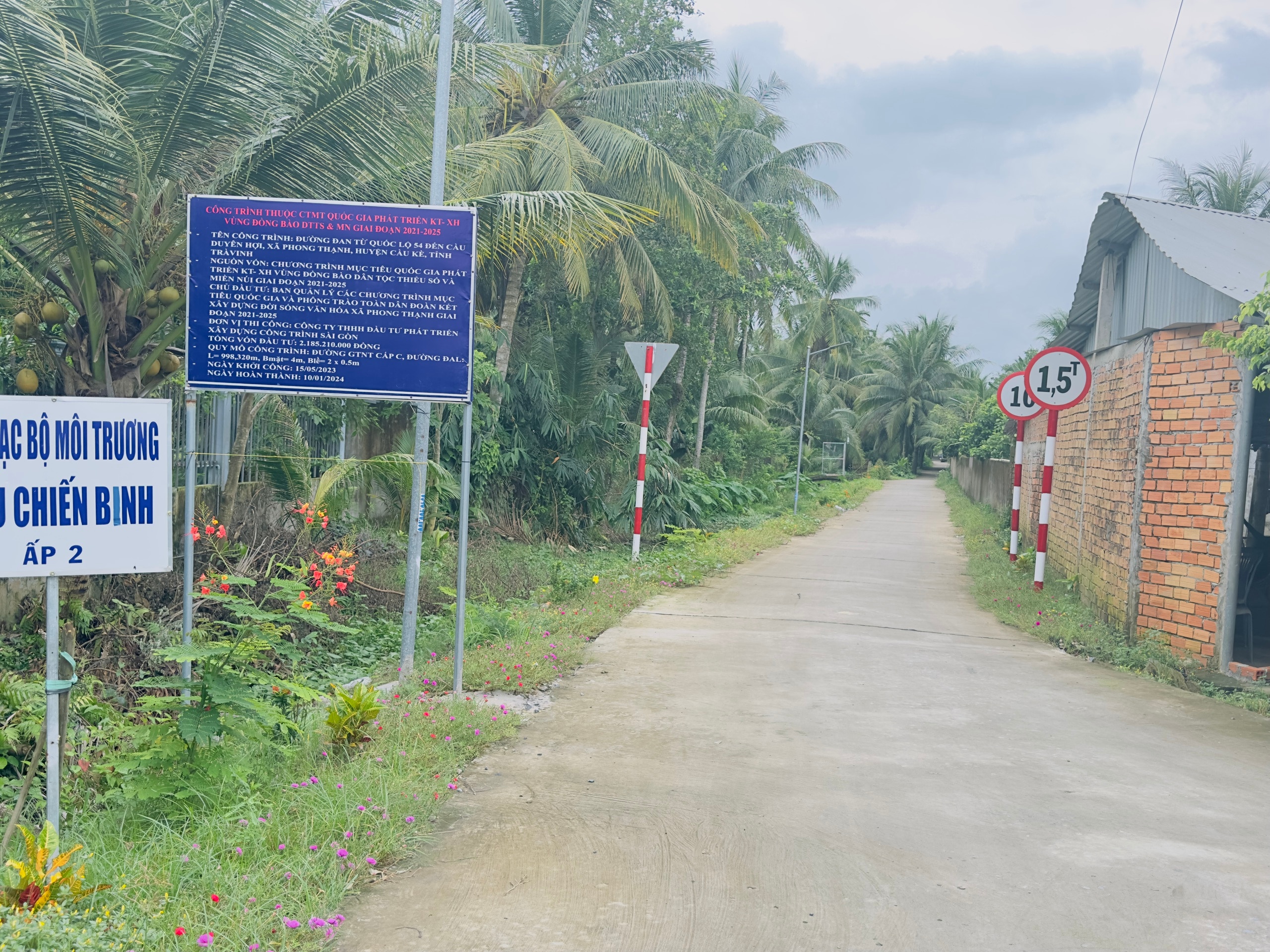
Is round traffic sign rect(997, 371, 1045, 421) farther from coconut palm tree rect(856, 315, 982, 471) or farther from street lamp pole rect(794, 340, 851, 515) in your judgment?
coconut palm tree rect(856, 315, 982, 471)

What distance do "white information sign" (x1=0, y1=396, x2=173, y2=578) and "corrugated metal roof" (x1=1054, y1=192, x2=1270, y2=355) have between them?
668cm

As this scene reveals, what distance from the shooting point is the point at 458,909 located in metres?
3.31

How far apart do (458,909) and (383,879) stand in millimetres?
359

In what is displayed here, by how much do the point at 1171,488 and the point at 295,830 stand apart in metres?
6.54

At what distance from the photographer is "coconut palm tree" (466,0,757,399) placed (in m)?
13.5

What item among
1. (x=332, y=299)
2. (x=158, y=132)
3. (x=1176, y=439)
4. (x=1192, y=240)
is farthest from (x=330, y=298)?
(x=1192, y=240)

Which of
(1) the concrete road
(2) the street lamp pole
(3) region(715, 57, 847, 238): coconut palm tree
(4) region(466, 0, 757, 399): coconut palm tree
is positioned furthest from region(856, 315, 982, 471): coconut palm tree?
(1) the concrete road

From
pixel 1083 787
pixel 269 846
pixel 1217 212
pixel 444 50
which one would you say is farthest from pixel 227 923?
pixel 1217 212

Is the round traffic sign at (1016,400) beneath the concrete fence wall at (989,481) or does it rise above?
above

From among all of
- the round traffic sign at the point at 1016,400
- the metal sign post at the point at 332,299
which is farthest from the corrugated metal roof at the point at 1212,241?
the metal sign post at the point at 332,299

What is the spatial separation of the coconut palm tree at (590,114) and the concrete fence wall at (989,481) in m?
7.14

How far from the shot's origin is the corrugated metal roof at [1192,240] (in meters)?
7.22

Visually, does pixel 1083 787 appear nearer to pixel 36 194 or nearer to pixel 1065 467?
pixel 36 194

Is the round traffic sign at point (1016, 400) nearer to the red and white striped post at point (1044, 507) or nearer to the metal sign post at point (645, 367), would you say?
the red and white striped post at point (1044, 507)
